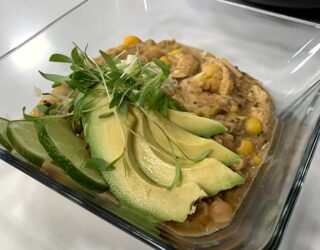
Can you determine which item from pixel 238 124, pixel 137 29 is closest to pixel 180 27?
pixel 137 29

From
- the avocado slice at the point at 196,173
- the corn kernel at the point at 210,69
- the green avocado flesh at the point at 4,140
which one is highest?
the green avocado flesh at the point at 4,140

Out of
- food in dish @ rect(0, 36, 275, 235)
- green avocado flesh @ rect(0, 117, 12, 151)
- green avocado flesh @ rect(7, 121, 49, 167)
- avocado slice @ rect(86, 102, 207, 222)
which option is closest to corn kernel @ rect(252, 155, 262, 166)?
food in dish @ rect(0, 36, 275, 235)

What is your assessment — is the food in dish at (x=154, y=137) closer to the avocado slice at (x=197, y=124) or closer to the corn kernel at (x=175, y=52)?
the avocado slice at (x=197, y=124)

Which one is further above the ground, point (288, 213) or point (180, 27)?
point (180, 27)

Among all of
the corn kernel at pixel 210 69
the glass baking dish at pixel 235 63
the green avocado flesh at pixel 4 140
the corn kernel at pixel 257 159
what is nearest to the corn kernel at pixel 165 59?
the corn kernel at pixel 210 69

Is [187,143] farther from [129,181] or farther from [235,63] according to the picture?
[235,63]

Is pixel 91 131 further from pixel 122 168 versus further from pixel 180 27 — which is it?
pixel 180 27

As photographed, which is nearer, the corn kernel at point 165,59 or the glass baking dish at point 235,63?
the glass baking dish at point 235,63
